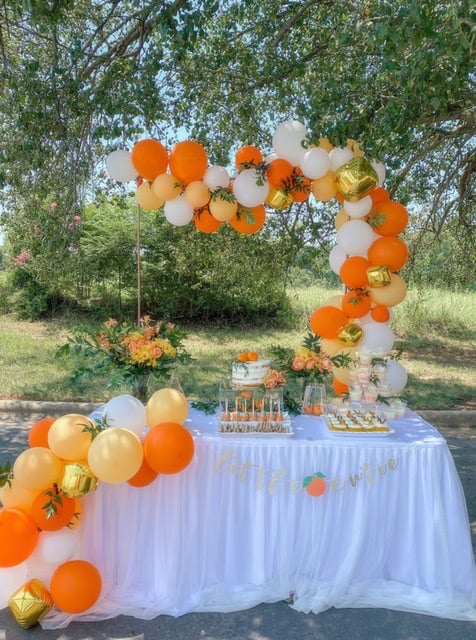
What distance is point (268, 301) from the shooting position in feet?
40.4

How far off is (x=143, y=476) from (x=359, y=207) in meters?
2.16

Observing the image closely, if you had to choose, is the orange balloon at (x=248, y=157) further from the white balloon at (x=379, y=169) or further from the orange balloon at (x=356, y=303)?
the orange balloon at (x=356, y=303)

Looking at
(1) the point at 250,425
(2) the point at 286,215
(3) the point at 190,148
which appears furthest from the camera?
(2) the point at 286,215

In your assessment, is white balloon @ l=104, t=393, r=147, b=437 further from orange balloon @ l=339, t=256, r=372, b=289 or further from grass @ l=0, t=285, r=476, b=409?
grass @ l=0, t=285, r=476, b=409

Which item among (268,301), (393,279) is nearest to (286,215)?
(393,279)

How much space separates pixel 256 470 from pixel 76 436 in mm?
929

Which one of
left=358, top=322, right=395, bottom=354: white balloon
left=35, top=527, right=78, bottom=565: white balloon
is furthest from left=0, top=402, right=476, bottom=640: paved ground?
left=358, top=322, right=395, bottom=354: white balloon

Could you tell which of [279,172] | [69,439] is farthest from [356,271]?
[69,439]

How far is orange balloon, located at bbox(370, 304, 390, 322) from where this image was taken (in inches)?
144

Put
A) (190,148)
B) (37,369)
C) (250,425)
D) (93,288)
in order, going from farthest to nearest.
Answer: (93,288) < (37,369) < (190,148) < (250,425)

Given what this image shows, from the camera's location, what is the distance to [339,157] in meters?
3.51

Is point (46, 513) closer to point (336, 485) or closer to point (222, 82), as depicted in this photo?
point (336, 485)

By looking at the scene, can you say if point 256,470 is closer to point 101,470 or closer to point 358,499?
point 358,499

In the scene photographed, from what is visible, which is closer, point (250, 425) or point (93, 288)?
point (250, 425)
